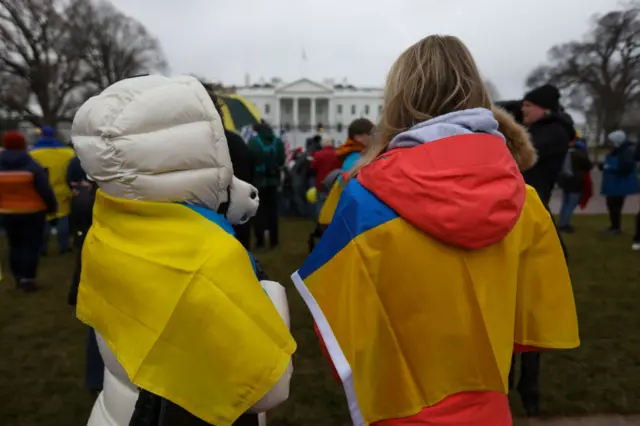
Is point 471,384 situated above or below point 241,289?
A: below

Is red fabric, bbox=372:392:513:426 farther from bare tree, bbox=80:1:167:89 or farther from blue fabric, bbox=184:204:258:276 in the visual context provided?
bare tree, bbox=80:1:167:89

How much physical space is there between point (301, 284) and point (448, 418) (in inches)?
22.2

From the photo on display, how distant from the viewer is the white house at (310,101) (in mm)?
85750

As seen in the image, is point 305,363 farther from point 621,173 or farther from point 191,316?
point 621,173

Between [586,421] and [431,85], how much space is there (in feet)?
8.83

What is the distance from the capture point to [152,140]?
1.39m

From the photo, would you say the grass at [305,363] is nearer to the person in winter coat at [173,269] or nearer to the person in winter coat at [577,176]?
the person in winter coat at [173,269]

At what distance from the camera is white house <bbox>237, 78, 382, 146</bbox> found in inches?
3376

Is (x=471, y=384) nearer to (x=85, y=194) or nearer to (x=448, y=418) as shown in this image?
(x=448, y=418)

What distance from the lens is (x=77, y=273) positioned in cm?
319

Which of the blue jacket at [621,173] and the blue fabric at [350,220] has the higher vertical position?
the blue fabric at [350,220]

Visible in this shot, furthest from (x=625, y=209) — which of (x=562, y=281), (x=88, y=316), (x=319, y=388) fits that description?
(x=88, y=316)

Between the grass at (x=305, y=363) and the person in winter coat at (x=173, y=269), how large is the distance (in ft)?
7.42

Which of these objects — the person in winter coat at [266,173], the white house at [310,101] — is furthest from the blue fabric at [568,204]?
the white house at [310,101]
